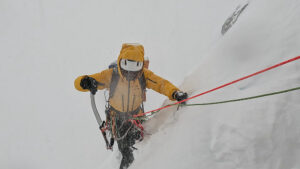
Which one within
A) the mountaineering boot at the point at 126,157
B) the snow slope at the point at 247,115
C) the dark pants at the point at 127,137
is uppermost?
the snow slope at the point at 247,115

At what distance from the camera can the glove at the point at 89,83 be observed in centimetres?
236

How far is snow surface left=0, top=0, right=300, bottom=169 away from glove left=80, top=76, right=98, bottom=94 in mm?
986

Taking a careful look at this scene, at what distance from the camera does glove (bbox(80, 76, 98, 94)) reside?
236 centimetres

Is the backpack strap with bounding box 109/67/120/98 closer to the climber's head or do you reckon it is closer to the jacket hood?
the climber's head

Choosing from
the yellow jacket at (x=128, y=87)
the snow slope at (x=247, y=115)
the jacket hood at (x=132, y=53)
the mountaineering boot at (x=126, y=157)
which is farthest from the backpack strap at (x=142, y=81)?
the mountaineering boot at (x=126, y=157)

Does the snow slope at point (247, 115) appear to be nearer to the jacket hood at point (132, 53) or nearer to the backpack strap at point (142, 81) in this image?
the backpack strap at point (142, 81)

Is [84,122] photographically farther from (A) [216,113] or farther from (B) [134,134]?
(A) [216,113]

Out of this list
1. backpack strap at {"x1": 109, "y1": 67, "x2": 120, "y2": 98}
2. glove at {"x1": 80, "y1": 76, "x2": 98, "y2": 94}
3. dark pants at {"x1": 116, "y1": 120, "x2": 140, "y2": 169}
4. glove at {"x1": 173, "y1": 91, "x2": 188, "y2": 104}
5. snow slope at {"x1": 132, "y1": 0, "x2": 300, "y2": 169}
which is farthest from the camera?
dark pants at {"x1": 116, "y1": 120, "x2": 140, "y2": 169}

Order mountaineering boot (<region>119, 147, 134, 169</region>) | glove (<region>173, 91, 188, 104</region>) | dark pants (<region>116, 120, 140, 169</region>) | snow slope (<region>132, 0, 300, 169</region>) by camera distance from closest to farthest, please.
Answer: snow slope (<region>132, 0, 300, 169</region>) → glove (<region>173, 91, 188, 104</region>) → dark pants (<region>116, 120, 140, 169</region>) → mountaineering boot (<region>119, 147, 134, 169</region>)

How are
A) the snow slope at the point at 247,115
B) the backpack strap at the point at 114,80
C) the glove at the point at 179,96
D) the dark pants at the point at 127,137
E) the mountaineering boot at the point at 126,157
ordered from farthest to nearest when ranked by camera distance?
the mountaineering boot at the point at 126,157, the dark pants at the point at 127,137, the backpack strap at the point at 114,80, the glove at the point at 179,96, the snow slope at the point at 247,115

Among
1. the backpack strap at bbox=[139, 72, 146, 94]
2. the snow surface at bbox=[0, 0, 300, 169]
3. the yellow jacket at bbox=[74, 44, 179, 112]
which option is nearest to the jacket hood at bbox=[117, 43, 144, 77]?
the yellow jacket at bbox=[74, 44, 179, 112]

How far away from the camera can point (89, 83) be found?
7.88ft

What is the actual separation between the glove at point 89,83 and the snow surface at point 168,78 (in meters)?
0.99

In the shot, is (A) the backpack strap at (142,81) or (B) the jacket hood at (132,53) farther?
(A) the backpack strap at (142,81)
